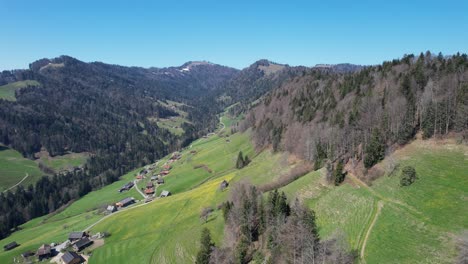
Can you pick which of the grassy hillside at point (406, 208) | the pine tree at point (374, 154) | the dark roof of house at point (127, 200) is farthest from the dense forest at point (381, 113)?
the dark roof of house at point (127, 200)

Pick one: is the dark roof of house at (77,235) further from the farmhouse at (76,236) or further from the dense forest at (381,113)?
the dense forest at (381,113)

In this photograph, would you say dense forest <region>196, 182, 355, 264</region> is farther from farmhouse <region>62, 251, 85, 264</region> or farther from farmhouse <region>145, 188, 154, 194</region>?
farmhouse <region>145, 188, 154, 194</region>

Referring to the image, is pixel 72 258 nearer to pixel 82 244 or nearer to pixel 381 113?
pixel 82 244

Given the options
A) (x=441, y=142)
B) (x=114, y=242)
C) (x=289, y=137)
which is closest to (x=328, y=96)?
(x=289, y=137)

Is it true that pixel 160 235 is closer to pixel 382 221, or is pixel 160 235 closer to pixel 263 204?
pixel 263 204

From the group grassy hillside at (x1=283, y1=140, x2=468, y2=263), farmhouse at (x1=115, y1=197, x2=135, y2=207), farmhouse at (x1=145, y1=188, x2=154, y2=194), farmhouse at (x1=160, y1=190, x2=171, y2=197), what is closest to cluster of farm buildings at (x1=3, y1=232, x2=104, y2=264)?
farmhouse at (x1=115, y1=197, x2=135, y2=207)

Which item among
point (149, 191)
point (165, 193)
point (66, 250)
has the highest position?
point (165, 193)

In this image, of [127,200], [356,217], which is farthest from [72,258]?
[356,217]
